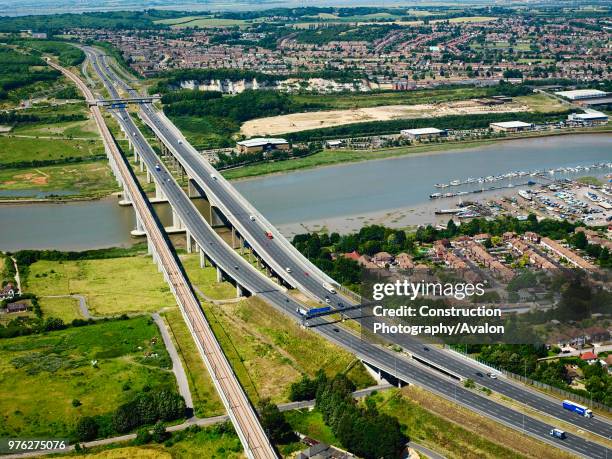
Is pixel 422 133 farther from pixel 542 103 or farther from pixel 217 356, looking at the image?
pixel 217 356

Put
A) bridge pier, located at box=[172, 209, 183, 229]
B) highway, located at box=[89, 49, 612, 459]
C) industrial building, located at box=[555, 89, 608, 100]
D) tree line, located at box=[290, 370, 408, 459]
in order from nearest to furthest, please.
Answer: tree line, located at box=[290, 370, 408, 459], highway, located at box=[89, 49, 612, 459], bridge pier, located at box=[172, 209, 183, 229], industrial building, located at box=[555, 89, 608, 100]

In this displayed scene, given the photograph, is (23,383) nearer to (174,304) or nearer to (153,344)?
(153,344)

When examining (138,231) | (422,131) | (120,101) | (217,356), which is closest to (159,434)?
(217,356)

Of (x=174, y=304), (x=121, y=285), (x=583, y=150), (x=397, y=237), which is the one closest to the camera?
(x=174, y=304)

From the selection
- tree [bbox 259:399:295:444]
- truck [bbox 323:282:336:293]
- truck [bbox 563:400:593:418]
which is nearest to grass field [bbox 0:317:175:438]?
tree [bbox 259:399:295:444]

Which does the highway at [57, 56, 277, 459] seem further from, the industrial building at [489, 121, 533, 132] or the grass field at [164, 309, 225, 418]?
the industrial building at [489, 121, 533, 132]

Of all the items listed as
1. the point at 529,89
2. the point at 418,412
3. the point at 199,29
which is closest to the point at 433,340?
the point at 418,412
